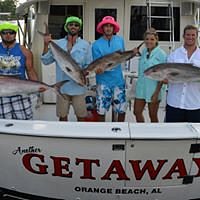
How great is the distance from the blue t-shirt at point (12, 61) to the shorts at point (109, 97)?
0.88m

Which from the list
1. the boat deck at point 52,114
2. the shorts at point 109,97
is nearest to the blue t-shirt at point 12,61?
the shorts at point 109,97

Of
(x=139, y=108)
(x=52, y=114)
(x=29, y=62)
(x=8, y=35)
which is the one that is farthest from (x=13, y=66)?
(x=52, y=114)

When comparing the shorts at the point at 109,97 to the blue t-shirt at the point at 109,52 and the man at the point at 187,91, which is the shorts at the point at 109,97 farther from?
the man at the point at 187,91

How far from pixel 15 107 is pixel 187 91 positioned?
174 centimetres

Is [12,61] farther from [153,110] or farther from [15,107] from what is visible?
[153,110]

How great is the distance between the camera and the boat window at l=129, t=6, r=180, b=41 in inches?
281

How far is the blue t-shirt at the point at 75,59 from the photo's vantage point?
193 inches

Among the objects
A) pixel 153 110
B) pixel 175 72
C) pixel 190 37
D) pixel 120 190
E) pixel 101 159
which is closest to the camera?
pixel 101 159

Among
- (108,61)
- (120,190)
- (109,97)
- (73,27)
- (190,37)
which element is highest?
(73,27)

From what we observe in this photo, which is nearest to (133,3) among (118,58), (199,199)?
(118,58)

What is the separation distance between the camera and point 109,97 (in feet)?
16.6

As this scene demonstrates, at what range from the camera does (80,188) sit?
4.34 m

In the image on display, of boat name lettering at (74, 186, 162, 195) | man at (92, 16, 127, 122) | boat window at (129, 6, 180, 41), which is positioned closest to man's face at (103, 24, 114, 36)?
man at (92, 16, 127, 122)

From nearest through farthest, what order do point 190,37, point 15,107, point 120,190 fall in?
point 120,190
point 190,37
point 15,107
